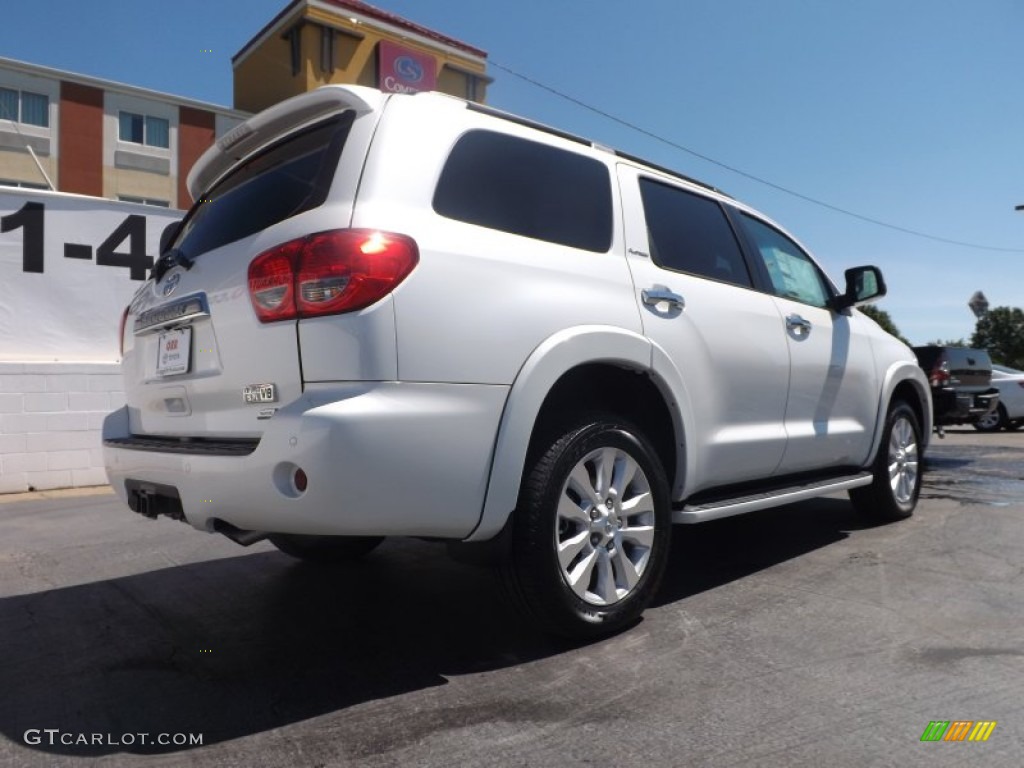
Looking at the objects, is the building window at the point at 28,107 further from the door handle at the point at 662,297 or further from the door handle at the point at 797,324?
the door handle at the point at 662,297

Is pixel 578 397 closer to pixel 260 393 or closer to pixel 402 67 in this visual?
pixel 260 393

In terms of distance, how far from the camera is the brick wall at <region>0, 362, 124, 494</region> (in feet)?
23.0

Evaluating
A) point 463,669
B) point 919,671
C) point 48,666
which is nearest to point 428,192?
point 463,669

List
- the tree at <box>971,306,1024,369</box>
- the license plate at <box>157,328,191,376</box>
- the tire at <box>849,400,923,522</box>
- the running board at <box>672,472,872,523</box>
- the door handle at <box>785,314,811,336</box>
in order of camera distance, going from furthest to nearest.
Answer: the tree at <box>971,306,1024,369</box>
the tire at <box>849,400,923,522</box>
the door handle at <box>785,314,811,336</box>
the running board at <box>672,472,872,523</box>
the license plate at <box>157,328,191,376</box>

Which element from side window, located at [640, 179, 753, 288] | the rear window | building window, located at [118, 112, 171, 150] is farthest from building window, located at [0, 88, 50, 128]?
side window, located at [640, 179, 753, 288]

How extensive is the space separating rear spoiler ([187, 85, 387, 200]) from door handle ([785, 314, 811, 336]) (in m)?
2.42

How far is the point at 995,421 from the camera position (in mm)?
14414

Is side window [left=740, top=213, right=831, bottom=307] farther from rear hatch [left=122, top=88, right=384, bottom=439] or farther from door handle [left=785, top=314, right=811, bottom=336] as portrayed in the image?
rear hatch [left=122, top=88, right=384, bottom=439]

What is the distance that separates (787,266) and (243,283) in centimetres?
311

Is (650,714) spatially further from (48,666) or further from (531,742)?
(48,666)

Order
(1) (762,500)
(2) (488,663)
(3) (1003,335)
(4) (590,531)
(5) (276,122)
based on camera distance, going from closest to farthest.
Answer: (2) (488,663), (4) (590,531), (5) (276,122), (1) (762,500), (3) (1003,335)

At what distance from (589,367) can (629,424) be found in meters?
0.28

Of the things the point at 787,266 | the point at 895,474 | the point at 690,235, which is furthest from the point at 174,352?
the point at 895,474

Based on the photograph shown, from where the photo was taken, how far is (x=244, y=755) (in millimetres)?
2096
